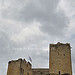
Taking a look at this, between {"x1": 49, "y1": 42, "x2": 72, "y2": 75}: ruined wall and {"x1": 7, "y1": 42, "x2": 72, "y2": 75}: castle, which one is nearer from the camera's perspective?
{"x1": 7, "y1": 42, "x2": 72, "y2": 75}: castle

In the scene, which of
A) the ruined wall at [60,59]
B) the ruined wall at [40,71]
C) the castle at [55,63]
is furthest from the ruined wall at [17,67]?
the ruined wall at [40,71]

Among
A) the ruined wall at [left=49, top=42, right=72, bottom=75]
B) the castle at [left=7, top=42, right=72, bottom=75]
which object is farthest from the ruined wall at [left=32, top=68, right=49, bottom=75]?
the ruined wall at [left=49, top=42, right=72, bottom=75]

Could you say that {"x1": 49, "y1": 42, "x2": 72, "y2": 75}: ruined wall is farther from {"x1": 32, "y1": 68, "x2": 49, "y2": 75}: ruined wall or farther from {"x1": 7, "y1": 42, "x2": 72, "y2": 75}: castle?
{"x1": 32, "y1": 68, "x2": 49, "y2": 75}: ruined wall

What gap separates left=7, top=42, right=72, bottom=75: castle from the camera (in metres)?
38.8

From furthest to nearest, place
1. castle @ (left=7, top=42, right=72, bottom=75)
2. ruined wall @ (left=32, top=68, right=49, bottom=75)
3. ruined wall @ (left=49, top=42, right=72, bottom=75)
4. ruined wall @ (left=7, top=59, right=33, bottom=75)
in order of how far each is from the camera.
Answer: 1. ruined wall @ (left=32, top=68, right=49, bottom=75)
2. ruined wall @ (left=49, top=42, right=72, bottom=75)
3. castle @ (left=7, top=42, right=72, bottom=75)
4. ruined wall @ (left=7, top=59, right=33, bottom=75)

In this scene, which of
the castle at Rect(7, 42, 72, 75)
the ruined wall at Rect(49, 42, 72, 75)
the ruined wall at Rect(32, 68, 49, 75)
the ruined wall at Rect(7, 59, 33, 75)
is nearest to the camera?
the ruined wall at Rect(7, 59, 33, 75)

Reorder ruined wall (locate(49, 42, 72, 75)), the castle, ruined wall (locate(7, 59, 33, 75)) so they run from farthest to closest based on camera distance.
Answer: ruined wall (locate(49, 42, 72, 75)), the castle, ruined wall (locate(7, 59, 33, 75))

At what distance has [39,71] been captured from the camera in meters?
49.8

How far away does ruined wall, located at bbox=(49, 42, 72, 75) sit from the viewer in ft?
130

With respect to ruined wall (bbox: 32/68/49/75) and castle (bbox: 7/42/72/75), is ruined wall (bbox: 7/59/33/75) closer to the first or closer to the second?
castle (bbox: 7/42/72/75)

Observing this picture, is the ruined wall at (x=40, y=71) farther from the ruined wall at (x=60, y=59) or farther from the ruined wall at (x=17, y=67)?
the ruined wall at (x=17, y=67)

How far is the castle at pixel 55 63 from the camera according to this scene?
127 feet

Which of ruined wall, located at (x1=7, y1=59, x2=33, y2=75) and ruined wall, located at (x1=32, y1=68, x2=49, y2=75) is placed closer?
ruined wall, located at (x1=7, y1=59, x2=33, y2=75)

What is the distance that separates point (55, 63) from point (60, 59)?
1358mm
